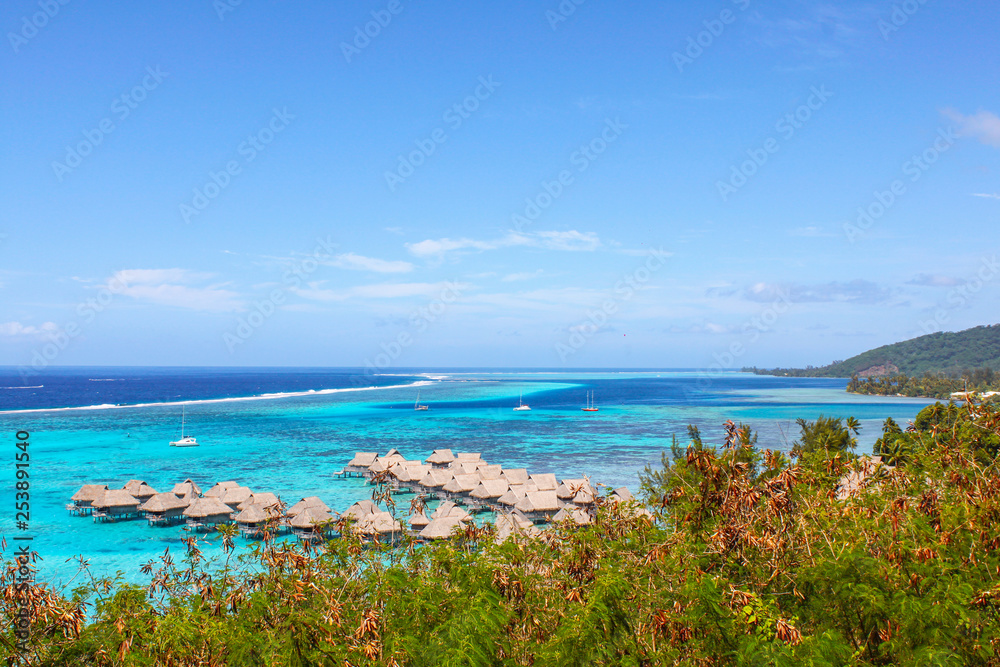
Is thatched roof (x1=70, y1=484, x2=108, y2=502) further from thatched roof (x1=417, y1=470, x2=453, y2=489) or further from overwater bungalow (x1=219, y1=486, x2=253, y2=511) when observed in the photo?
thatched roof (x1=417, y1=470, x2=453, y2=489)

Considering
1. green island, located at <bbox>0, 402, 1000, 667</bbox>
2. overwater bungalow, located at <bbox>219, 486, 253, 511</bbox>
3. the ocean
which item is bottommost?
the ocean

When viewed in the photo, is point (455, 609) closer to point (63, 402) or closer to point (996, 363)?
point (63, 402)

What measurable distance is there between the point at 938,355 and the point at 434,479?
12009cm

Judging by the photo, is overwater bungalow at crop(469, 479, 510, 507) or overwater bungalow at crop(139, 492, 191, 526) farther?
overwater bungalow at crop(469, 479, 510, 507)

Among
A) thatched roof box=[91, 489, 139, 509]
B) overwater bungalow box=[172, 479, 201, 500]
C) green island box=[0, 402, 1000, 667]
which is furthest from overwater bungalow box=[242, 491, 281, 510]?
green island box=[0, 402, 1000, 667]

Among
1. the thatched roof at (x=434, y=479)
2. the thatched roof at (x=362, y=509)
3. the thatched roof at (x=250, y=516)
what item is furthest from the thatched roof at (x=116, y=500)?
the thatched roof at (x=434, y=479)

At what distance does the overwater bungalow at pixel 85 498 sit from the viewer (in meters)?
17.5

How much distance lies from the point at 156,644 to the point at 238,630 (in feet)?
1.52

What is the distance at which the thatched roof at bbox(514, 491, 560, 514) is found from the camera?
56.0 feet

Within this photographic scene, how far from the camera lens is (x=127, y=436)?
115 ft

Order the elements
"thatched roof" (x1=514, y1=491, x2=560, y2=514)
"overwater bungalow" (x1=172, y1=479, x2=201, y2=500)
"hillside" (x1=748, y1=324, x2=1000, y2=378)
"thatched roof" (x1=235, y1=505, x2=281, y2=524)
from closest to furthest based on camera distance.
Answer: "thatched roof" (x1=235, y1=505, x2=281, y2=524)
"thatched roof" (x1=514, y1=491, x2=560, y2=514)
"overwater bungalow" (x1=172, y1=479, x2=201, y2=500)
"hillside" (x1=748, y1=324, x2=1000, y2=378)

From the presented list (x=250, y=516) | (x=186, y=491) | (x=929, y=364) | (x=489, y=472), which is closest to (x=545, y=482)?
(x=489, y=472)

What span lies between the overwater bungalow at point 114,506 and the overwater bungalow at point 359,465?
7645 millimetres

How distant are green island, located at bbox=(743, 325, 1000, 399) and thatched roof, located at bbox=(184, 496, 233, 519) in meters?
71.5
